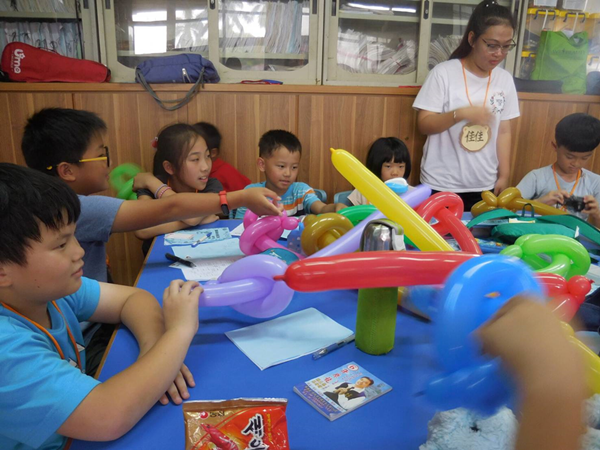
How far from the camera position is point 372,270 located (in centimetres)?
69

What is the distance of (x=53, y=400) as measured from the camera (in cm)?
60

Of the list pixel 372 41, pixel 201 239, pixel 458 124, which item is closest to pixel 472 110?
pixel 458 124

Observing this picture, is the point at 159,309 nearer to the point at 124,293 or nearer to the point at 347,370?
the point at 124,293

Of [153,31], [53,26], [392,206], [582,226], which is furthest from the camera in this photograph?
[153,31]

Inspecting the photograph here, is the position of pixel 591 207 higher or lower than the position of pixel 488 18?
lower

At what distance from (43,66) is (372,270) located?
2.73 meters

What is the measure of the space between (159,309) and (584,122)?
2152 millimetres

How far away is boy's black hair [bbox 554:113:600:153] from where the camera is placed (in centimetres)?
201

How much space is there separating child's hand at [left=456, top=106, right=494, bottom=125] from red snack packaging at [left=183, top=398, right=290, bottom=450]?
1964mm

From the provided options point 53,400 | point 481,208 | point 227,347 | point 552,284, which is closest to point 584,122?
point 481,208

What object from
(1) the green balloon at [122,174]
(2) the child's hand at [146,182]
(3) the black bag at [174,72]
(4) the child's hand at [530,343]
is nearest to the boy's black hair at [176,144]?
(2) the child's hand at [146,182]

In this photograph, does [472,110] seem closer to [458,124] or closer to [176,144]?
[458,124]

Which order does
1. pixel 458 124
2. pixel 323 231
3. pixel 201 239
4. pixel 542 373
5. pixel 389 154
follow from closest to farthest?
pixel 542 373 → pixel 323 231 → pixel 201 239 → pixel 458 124 → pixel 389 154

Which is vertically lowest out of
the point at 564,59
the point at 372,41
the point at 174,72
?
the point at 174,72
